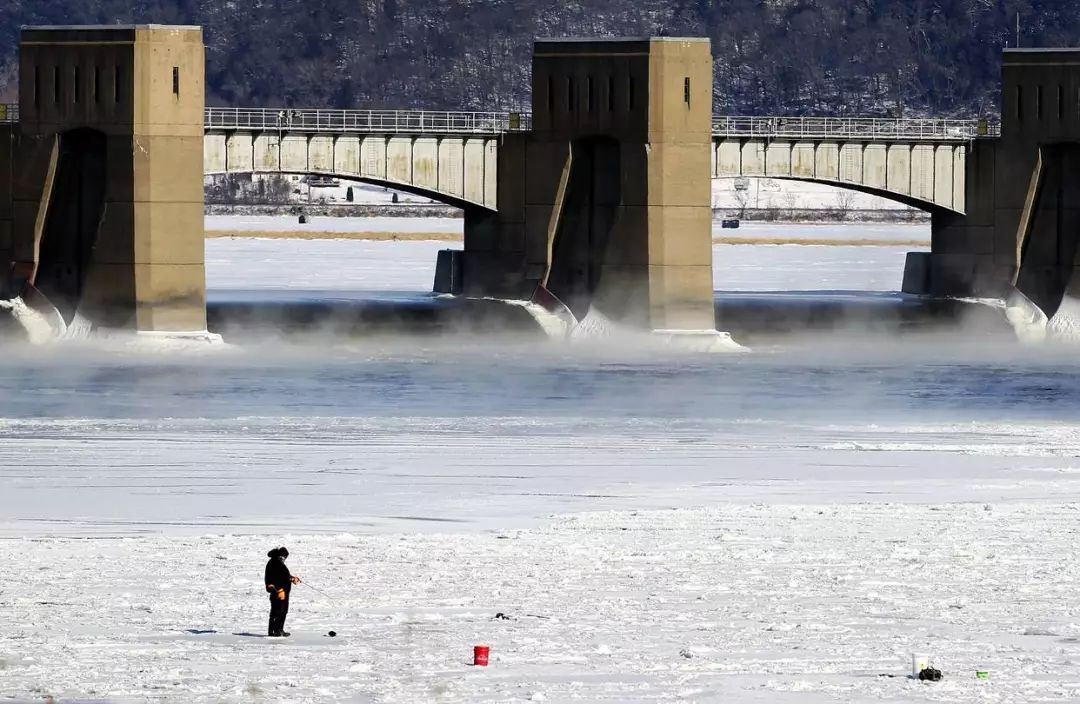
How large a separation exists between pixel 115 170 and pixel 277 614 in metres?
59.2

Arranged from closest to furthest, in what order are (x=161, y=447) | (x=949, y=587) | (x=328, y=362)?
(x=949, y=587) < (x=161, y=447) < (x=328, y=362)

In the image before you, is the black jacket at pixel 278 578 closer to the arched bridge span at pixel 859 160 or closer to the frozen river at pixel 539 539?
the frozen river at pixel 539 539

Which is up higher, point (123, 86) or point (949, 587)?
point (123, 86)

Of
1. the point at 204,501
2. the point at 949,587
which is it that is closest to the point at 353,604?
the point at 949,587

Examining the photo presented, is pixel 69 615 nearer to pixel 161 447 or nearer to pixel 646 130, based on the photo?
pixel 161 447

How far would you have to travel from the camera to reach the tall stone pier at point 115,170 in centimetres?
8269

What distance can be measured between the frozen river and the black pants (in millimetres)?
264

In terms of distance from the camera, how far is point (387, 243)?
166 meters

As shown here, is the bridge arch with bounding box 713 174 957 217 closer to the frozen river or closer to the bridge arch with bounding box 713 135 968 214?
the bridge arch with bounding box 713 135 968 214

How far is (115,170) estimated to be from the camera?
273ft

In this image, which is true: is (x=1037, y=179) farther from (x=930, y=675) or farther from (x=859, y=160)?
(x=930, y=675)

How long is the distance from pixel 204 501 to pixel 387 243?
12897 cm

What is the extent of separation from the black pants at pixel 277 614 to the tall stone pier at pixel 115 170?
190 ft

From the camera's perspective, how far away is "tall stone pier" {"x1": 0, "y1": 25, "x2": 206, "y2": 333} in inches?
3255
